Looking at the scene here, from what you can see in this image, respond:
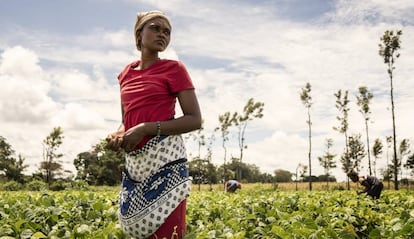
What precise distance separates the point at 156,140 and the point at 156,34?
2.03 ft

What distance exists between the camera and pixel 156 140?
7.78ft

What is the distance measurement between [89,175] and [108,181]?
10.4 ft

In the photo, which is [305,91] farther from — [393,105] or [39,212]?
[39,212]

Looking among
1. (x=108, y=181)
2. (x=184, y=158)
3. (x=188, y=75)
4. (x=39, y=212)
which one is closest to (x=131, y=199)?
(x=184, y=158)

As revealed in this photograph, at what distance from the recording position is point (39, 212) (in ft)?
14.5

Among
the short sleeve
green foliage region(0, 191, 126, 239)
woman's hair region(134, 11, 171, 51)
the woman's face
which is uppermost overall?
woman's hair region(134, 11, 171, 51)

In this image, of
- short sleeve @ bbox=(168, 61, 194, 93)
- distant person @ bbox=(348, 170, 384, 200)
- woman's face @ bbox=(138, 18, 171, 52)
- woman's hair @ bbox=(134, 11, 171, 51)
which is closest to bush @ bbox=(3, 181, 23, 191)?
distant person @ bbox=(348, 170, 384, 200)

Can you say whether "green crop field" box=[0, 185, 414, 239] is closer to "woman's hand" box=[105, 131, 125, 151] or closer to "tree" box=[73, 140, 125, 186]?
"woman's hand" box=[105, 131, 125, 151]

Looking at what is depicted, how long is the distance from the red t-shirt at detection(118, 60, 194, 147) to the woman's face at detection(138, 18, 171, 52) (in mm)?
101

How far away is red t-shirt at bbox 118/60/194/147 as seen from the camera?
244 cm

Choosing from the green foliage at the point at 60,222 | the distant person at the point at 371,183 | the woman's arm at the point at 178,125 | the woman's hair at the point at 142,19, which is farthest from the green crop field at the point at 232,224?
the distant person at the point at 371,183

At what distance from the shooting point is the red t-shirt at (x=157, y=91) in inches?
96.0

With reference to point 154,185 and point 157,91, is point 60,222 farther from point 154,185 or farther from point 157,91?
point 157,91

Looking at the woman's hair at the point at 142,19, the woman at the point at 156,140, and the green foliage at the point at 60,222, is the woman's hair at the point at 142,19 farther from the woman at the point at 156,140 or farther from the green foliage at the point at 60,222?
the green foliage at the point at 60,222
